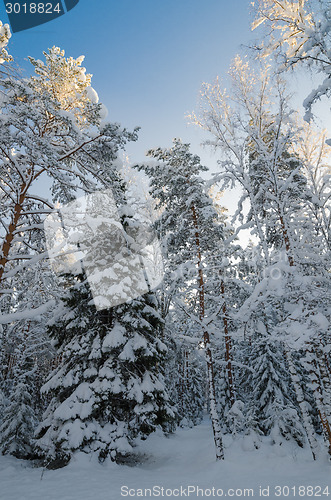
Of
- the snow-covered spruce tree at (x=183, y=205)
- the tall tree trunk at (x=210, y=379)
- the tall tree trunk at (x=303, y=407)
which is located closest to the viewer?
the tall tree trunk at (x=303, y=407)

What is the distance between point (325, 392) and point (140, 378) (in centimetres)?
575

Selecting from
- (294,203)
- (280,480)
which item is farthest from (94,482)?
(294,203)

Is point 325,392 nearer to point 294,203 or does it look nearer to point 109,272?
point 294,203

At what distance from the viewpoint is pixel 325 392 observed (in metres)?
8.22

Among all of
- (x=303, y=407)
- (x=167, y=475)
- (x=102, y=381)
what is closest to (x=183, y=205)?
(x=102, y=381)

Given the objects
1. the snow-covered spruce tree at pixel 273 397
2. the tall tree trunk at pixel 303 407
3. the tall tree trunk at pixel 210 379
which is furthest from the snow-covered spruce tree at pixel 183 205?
the snow-covered spruce tree at pixel 273 397

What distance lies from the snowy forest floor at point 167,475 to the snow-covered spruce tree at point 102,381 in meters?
0.70

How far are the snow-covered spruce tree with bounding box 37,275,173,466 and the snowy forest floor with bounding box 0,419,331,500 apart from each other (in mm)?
702

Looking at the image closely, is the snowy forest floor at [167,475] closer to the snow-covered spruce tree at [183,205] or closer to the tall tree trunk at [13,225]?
the snow-covered spruce tree at [183,205]

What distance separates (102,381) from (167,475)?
11.1 feet

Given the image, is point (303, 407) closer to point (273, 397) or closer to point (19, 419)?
point (273, 397)

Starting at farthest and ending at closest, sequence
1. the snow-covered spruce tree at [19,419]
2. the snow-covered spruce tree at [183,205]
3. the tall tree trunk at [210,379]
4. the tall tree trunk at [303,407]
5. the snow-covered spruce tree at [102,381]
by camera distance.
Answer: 1. the snow-covered spruce tree at [183,205]
2. the snow-covered spruce tree at [19,419]
3. the tall tree trunk at [210,379]
4. the snow-covered spruce tree at [102,381]
5. the tall tree trunk at [303,407]

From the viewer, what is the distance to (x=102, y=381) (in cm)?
917

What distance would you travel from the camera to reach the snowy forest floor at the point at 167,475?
6.55m
